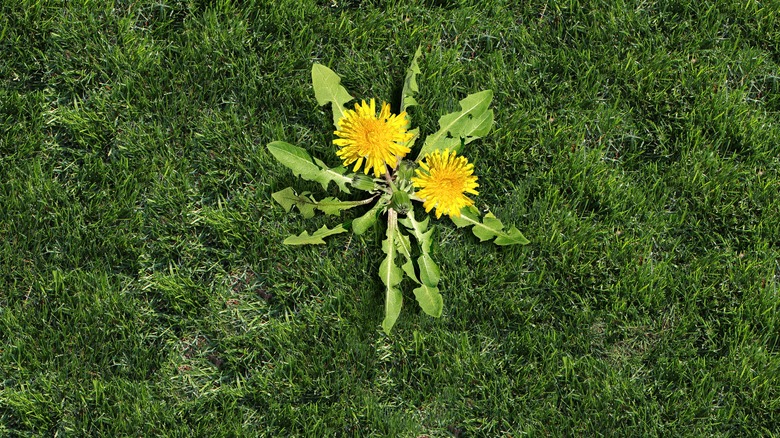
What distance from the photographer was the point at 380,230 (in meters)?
3.62

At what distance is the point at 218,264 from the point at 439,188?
1.12m

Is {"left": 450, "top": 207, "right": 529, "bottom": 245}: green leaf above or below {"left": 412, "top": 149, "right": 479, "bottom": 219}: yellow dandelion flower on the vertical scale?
below

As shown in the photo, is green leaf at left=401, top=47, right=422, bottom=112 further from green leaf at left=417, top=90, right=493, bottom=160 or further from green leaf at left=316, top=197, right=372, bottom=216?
green leaf at left=316, top=197, right=372, bottom=216

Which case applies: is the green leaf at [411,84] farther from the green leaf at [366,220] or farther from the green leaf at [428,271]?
the green leaf at [428,271]

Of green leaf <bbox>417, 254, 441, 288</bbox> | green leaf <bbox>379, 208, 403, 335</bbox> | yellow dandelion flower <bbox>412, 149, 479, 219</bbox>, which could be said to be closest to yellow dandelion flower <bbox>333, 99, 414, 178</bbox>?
yellow dandelion flower <bbox>412, 149, 479, 219</bbox>

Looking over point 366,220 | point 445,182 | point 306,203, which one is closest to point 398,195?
point 366,220

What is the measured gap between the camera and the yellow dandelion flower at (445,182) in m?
3.25

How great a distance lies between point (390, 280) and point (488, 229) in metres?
0.50

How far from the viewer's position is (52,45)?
3734mm

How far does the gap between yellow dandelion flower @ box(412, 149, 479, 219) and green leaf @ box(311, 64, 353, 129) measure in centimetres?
54

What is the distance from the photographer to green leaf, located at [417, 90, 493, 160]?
3.60 metres

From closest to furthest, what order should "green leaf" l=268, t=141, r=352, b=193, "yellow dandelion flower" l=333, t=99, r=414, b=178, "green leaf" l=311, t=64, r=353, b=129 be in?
"yellow dandelion flower" l=333, t=99, r=414, b=178 → "green leaf" l=268, t=141, r=352, b=193 → "green leaf" l=311, t=64, r=353, b=129

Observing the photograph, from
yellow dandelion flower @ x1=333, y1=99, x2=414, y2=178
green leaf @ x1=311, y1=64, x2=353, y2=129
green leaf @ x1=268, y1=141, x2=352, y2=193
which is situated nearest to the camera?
yellow dandelion flower @ x1=333, y1=99, x2=414, y2=178

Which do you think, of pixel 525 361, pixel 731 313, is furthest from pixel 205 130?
pixel 731 313
